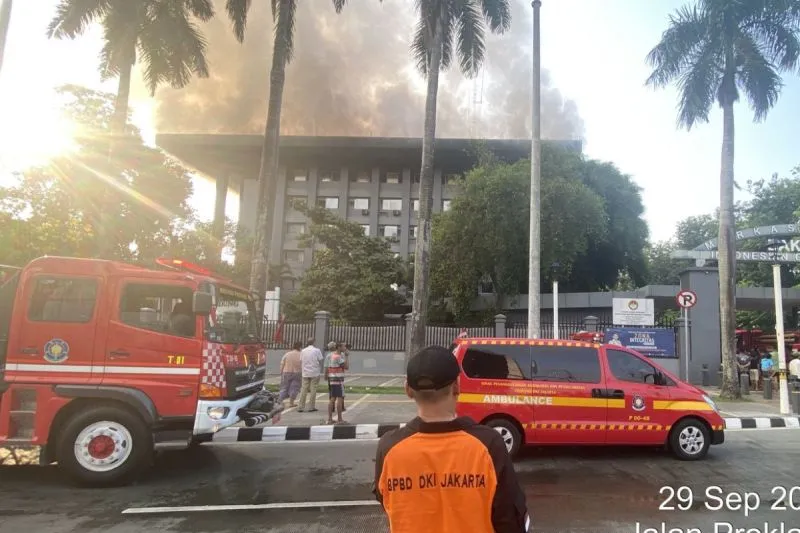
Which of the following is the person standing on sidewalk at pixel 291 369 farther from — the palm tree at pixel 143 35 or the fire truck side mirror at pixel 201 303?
the palm tree at pixel 143 35

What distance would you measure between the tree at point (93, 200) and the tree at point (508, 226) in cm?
1528

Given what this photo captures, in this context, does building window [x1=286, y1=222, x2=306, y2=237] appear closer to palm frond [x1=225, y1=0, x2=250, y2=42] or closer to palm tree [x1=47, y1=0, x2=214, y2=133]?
palm tree [x1=47, y1=0, x2=214, y2=133]

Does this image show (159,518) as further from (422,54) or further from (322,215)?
(322,215)

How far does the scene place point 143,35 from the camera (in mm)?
18391

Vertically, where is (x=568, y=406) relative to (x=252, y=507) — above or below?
above

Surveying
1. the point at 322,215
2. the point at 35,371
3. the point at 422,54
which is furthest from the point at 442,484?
the point at 322,215

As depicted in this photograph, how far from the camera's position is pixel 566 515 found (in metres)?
5.41

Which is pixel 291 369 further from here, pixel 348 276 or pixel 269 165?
pixel 348 276

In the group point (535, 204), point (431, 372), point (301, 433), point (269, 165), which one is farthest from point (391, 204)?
point (431, 372)

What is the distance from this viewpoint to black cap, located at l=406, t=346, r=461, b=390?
76.7 inches

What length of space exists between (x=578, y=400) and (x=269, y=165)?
507 inches

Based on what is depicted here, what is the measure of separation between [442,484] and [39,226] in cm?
1747

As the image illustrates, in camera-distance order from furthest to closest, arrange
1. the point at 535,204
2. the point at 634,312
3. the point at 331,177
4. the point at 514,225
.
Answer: the point at 331,177
the point at 514,225
the point at 634,312
the point at 535,204

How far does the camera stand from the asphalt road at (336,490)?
520 cm
